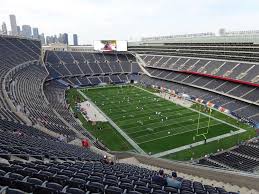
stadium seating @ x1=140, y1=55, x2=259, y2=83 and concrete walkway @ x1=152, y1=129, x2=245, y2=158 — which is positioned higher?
stadium seating @ x1=140, y1=55, x2=259, y2=83

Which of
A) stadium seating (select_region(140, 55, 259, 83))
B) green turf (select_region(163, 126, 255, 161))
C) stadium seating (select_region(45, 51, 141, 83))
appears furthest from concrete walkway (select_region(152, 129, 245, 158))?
stadium seating (select_region(45, 51, 141, 83))

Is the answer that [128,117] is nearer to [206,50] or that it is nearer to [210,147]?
[210,147]

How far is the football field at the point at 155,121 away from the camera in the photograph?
37.6 meters

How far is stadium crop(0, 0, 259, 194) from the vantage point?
12.0 m

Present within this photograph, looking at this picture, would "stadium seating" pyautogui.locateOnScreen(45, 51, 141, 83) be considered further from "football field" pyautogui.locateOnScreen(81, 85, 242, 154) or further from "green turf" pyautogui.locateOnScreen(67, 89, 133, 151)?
"green turf" pyautogui.locateOnScreen(67, 89, 133, 151)

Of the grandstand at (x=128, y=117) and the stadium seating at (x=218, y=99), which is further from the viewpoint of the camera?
the stadium seating at (x=218, y=99)

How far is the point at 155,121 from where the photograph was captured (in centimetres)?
4559

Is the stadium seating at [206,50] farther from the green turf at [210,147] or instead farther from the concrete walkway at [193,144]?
the green turf at [210,147]

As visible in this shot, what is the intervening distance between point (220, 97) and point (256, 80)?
717 centimetres

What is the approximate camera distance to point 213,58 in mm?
71062

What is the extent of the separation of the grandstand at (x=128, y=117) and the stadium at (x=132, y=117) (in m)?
0.10

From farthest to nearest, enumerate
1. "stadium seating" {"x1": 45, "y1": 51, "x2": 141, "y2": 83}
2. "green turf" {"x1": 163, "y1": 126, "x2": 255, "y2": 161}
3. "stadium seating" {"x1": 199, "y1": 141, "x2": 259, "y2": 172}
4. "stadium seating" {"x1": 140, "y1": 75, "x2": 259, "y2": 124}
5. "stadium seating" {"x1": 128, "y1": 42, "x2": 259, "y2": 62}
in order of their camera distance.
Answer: "stadium seating" {"x1": 45, "y1": 51, "x2": 141, "y2": 83} → "stadium seating" {"x1": 128, "y1": 42, "x2": 259, "y2": 62} → "stadium seating" {"x1": 140, "y1": 75, "x2": 259, "y2": 124} → "green turf" {"x1": 163, "y1": 126, "x2": 255, "y2": 161} → "stadium seating" {"x1": 199, "y1": 141, "x2": 259, "y2": 172}

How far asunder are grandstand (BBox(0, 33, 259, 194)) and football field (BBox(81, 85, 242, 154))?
157mm

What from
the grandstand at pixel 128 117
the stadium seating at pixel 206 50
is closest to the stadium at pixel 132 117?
the grandstand at pixel 128 117
